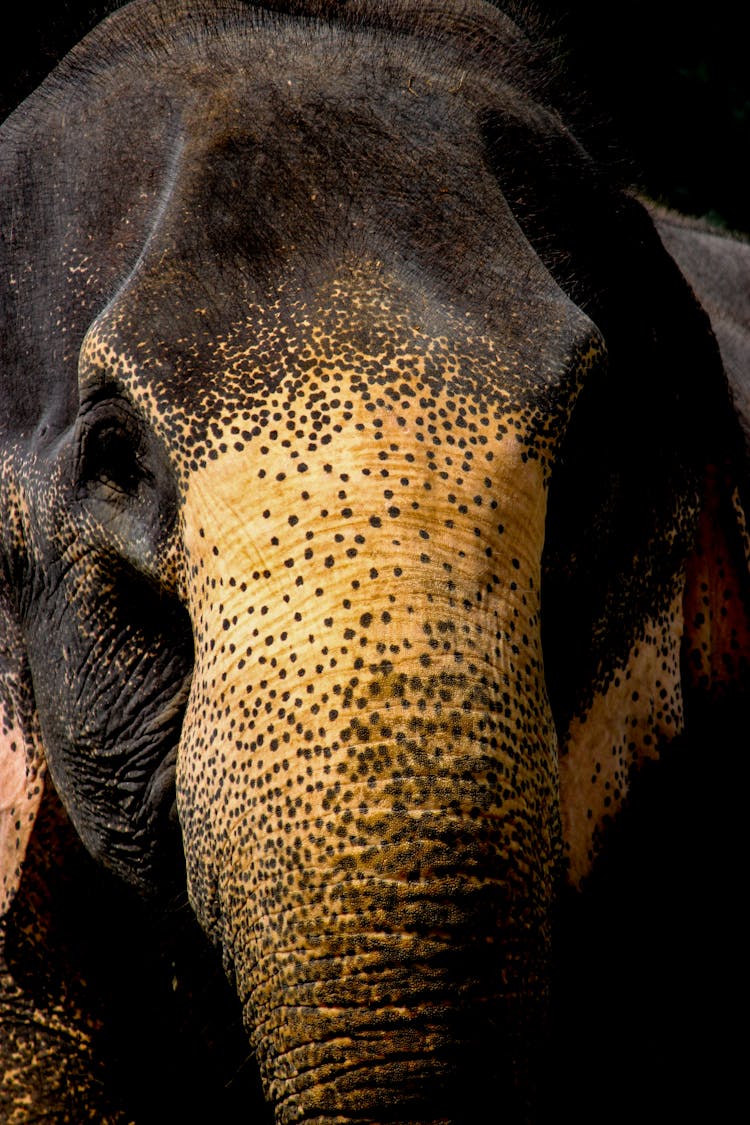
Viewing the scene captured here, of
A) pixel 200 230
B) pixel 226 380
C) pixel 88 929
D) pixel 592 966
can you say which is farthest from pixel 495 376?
pixel 592 966

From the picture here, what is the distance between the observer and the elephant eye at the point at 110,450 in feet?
5.39

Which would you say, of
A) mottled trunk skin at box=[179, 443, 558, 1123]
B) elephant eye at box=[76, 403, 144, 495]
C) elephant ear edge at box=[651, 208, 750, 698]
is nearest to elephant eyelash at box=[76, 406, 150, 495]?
elephant eye at box=[76, 403, 144, 495]

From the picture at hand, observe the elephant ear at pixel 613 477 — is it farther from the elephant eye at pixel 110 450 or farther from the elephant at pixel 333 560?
the elephant eye at pixel 110 450

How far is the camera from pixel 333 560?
136 cm

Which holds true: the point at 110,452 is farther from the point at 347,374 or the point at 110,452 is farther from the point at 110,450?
the point at 347,374

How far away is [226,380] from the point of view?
1.51 metres

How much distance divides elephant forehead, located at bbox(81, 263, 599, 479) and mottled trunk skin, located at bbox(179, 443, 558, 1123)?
0.06 metres

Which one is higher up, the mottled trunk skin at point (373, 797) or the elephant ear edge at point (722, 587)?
the mottled trunk skin at point (373, 797)

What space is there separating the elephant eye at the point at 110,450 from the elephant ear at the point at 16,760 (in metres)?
0.33

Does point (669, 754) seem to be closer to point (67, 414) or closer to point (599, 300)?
point (599, 300)

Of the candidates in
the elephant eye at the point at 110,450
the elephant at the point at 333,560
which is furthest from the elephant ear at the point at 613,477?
the elephant eye at the point at 110,450

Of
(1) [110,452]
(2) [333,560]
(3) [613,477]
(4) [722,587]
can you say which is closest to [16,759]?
(1) [110,452]

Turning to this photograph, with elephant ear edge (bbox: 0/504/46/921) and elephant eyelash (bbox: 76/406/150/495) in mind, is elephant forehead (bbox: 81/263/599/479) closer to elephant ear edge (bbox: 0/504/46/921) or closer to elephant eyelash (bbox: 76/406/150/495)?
elephant eyelash (bbox: 76/406/150/495)

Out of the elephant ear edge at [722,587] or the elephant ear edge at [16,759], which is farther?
the elephant ear edge at [722,587]
